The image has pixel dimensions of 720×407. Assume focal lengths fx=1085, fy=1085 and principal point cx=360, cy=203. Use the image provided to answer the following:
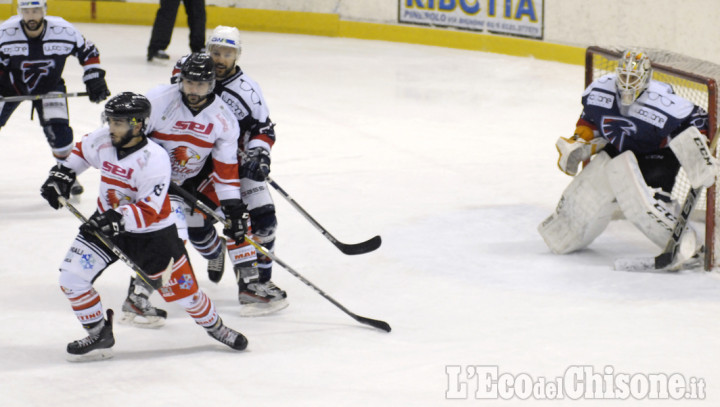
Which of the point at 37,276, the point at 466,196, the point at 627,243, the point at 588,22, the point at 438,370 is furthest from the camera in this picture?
the point at 588,22

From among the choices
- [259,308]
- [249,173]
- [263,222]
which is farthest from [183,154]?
[259,308]

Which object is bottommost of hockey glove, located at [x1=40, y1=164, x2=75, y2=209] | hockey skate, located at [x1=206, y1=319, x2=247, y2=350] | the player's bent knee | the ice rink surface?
the ice rink surface

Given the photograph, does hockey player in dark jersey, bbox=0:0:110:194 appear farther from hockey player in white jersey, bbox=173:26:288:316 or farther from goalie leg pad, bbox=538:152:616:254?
goalie leg pad, bbox=538:152:616:254

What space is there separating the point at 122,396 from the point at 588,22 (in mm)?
7186

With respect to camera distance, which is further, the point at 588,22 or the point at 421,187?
the point at 588,22

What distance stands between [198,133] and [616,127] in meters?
1.91

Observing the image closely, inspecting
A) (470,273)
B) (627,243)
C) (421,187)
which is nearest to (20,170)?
(421,187)

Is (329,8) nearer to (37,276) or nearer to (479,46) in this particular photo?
(479,46)

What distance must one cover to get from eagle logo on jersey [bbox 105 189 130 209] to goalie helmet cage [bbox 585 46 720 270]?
246 cm

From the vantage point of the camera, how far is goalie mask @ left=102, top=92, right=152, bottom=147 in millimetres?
3419

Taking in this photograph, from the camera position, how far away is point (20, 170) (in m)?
6.52

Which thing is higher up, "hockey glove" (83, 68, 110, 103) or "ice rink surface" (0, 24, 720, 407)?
"hockey glove" (83, 68, 110, 103)

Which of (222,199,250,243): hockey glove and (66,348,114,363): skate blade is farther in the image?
(222,199,250,243): hockey glove

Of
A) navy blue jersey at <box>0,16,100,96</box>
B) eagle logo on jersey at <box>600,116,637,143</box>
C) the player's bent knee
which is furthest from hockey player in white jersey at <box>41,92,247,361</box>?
navy blue jersey at <box>0,16,100,96</box>
